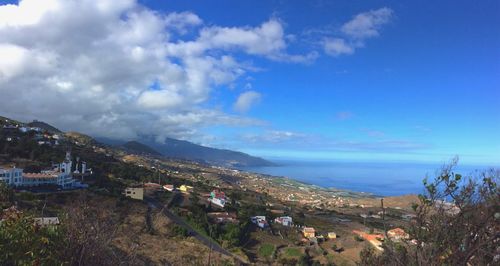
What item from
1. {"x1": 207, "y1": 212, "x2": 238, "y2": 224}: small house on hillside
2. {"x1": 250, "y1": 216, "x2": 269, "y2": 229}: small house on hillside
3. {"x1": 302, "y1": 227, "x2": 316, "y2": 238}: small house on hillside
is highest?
{"x1": 207, "y1": 212, "x2": 238, "y2": 224}: small house on hillside

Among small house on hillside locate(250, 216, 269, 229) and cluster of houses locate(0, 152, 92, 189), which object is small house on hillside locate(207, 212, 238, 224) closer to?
small house on hillside locate(250, 216, 269, 229)

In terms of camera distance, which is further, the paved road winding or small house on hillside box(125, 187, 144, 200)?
small house on hillside box(125, 187, 144, 200)

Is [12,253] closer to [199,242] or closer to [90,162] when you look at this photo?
[199,242]

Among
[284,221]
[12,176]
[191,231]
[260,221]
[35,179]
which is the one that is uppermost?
[12,176]

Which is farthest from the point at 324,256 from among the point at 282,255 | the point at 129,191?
the point at 129,191

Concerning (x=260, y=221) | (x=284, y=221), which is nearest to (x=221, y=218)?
(x=260, y=221)

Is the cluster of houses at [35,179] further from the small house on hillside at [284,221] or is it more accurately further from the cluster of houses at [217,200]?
the small house on hillside at [284,221]

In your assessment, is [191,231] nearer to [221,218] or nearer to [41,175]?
[221,218]

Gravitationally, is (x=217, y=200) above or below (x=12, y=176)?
below

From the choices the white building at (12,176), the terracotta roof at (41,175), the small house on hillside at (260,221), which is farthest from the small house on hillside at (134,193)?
the small house on hillside at (260,221)

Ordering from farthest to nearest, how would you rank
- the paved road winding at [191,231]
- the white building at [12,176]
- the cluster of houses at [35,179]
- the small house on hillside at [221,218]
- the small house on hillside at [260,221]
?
the small house on hillside at [260,221] < the small house on hillside at [221,218] < the cluster of houses at [35,179] < the white building at [12,176] < the paved road winding at [191,231]

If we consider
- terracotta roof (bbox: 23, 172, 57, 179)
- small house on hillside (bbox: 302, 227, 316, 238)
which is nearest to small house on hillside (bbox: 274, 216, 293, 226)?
small house on hillside (bbox: 302, 227, 316, 238)
